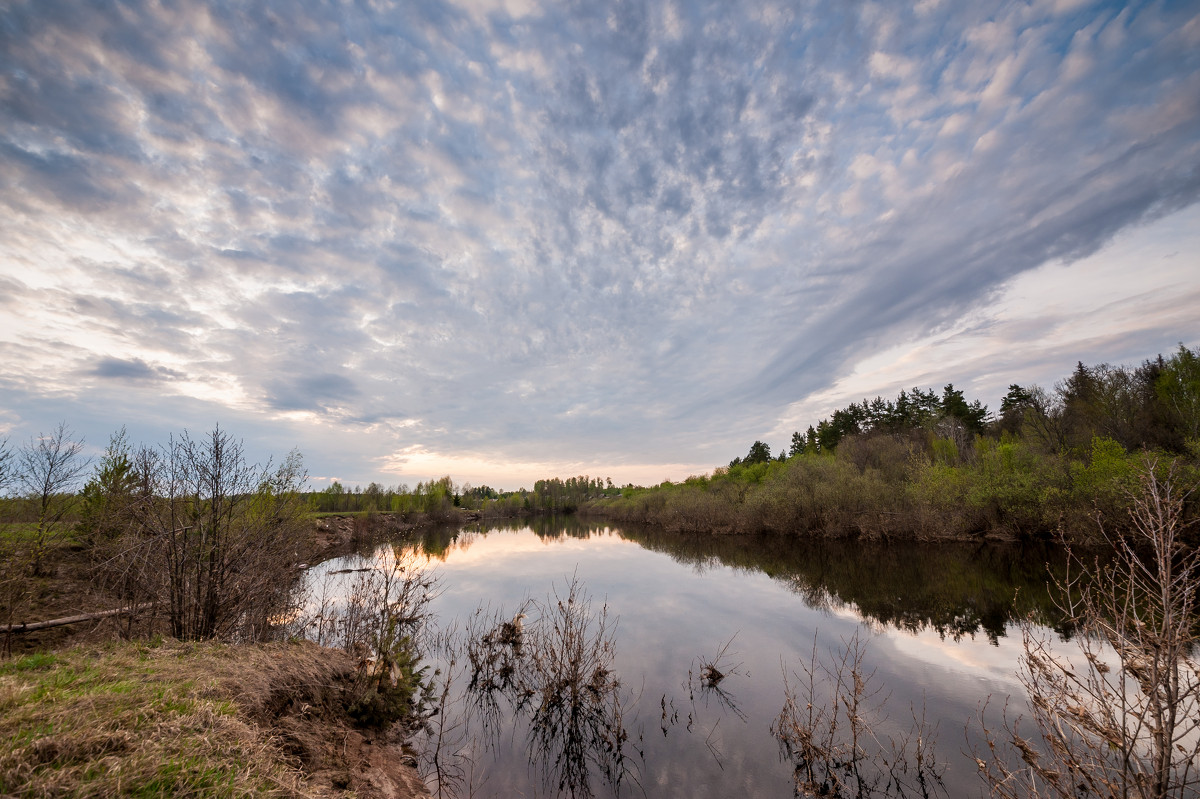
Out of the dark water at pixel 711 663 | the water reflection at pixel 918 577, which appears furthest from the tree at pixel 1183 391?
the dark water at pixel 711 663

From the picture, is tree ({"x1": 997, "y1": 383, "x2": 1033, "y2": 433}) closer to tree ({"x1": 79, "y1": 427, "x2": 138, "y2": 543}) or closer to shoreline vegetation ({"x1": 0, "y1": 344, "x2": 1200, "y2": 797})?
shoreline vegetation ({"x1": 0, "y1": 344, "x2": 1200, "y2": 797})

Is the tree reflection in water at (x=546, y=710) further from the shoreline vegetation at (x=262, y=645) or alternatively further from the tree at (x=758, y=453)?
the tree at (x=758, y=453)

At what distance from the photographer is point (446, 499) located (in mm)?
90938

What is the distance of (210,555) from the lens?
34.5ft

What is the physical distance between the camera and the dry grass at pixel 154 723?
3.84 m

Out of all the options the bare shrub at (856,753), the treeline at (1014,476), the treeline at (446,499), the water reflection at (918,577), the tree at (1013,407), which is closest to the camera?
the bare shrub at (856,753)

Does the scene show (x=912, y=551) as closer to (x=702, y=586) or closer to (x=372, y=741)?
(x=702, y=586)

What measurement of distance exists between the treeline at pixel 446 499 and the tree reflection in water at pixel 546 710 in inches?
572

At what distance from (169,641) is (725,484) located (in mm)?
56006

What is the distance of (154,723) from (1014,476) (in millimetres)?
39442

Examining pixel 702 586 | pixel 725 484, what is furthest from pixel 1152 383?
pixel 702 586

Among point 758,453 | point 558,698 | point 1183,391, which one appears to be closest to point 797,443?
point 758,453

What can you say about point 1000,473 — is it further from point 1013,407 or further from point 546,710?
point 1013,407

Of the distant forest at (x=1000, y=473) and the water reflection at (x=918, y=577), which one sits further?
the distant forest at (x=1000, y=473)
